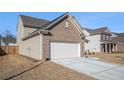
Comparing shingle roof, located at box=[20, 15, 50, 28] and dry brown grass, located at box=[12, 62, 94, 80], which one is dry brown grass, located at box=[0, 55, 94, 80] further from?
shingle roof, located at box=[20, 15, 50, 28]

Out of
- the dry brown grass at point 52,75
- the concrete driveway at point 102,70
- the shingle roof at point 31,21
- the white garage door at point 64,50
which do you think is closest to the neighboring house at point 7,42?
the shingle roof at point 31,21

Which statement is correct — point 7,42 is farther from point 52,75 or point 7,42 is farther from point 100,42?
point 52,75

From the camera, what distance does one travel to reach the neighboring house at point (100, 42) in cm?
3553

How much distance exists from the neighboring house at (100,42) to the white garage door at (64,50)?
668 inches

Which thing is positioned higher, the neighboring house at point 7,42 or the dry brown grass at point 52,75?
the neighboring house at point 7,42

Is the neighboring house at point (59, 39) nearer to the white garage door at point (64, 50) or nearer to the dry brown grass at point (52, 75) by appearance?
the white garage door at point (64, 50)

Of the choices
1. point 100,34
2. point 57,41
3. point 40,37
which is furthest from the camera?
point 100,34

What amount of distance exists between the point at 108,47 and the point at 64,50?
2295 cm

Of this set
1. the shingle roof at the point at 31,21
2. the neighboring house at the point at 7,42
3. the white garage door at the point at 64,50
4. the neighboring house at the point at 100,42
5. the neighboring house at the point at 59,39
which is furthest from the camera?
the neighboring house at the point at 7,42
